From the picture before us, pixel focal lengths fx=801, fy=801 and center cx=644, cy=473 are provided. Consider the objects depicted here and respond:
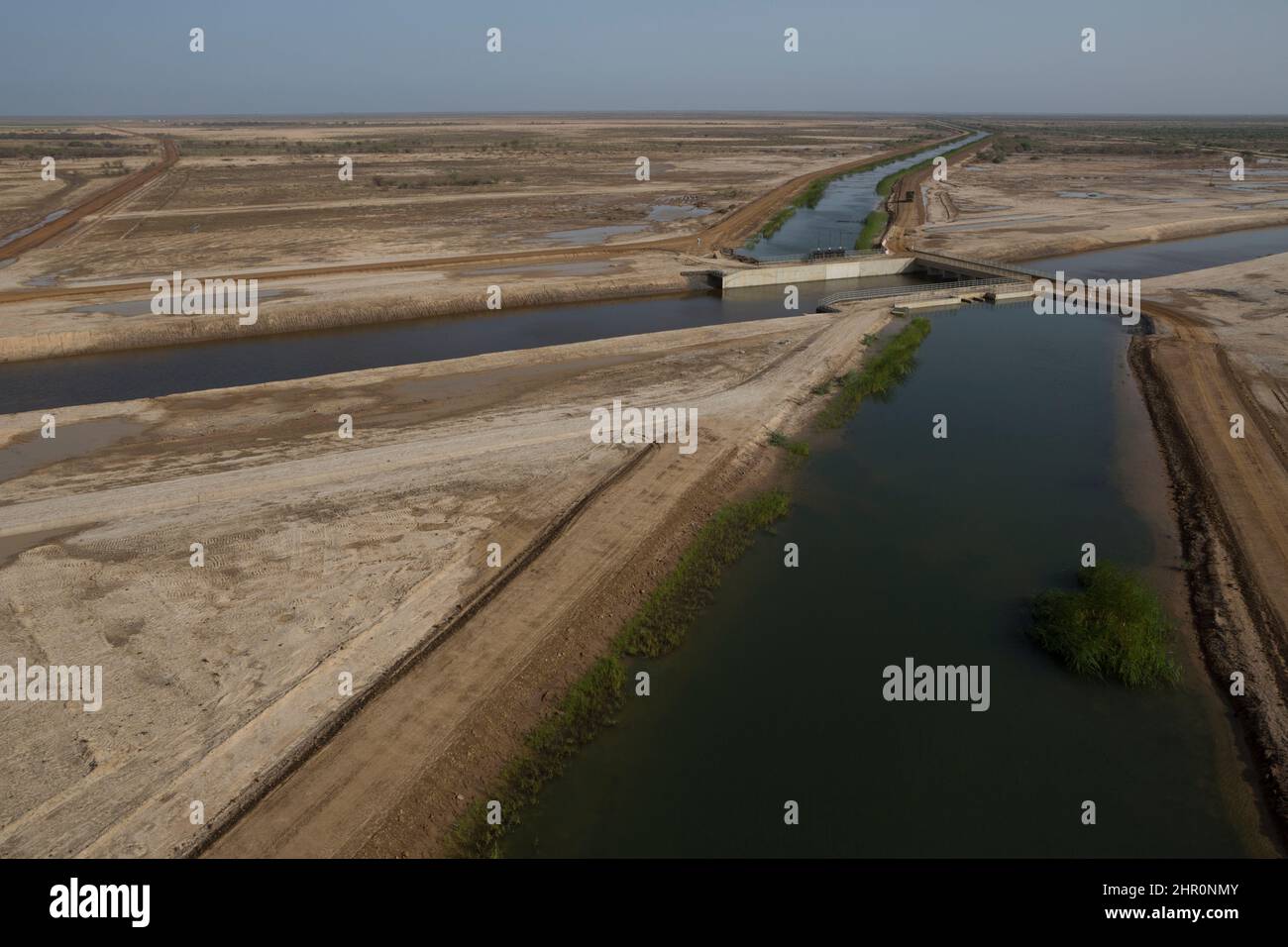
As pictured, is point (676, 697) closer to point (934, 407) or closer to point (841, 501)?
point (841, 501)

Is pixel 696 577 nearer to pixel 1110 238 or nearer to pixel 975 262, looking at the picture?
pixel 975 262

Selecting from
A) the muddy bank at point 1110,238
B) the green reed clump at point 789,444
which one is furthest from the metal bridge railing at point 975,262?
the green reed clump at point 789,444

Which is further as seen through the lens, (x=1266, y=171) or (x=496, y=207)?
(x=1266, y=171)

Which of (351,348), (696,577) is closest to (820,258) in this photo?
(351,348)

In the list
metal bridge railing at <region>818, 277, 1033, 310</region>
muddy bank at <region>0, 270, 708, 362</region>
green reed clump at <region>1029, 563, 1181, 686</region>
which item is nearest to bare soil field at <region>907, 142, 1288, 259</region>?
metal bridge railing at <region>818, 277, 1033, 310</region>

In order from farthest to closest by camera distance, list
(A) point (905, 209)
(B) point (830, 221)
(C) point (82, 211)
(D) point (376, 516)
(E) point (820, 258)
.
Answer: (B) point (830, 221) → (A) point (905, 209) → (C) point (82, 211) → (E) point (820, 258) → (D) point (376, 516)

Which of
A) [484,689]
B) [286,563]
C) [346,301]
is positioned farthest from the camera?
[346,301]

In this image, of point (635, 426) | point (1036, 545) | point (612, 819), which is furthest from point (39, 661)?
point (1036, 545)
